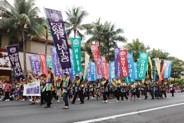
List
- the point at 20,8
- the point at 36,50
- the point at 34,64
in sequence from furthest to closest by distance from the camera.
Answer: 1. the point at 36,50
2. the point at 20,8
3. the point at 34,64

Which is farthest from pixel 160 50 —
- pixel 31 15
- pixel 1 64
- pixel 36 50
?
pixel 1 64

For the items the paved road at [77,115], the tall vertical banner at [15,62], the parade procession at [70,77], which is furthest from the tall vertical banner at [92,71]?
the paved road at [77,115]

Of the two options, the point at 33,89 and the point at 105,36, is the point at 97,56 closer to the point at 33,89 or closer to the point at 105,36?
the point at 33,89

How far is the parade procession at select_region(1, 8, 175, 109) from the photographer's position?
16338mm

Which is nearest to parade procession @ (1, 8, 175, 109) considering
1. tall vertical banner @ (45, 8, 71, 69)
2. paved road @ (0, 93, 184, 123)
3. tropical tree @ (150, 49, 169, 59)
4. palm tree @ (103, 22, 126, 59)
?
tall vertical banner @ (45, 8, 71, 69)

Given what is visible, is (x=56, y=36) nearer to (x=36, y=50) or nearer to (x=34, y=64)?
(x=34, y=64)

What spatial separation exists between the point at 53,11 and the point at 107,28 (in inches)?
987

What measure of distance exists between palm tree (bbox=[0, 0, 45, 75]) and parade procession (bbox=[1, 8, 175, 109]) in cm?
599

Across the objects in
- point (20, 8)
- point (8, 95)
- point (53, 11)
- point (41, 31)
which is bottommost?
point (8, 95)

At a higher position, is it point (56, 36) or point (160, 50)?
point (160, 50)

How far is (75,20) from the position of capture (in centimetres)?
3872

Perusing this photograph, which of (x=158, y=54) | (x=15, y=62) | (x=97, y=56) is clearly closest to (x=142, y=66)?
(x=97, y=56)

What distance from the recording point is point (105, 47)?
41.6m

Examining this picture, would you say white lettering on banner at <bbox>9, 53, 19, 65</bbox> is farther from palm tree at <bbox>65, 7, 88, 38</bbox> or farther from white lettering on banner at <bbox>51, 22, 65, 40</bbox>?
palm tree at <bbox>65, 7, 88, 38</bbox>
